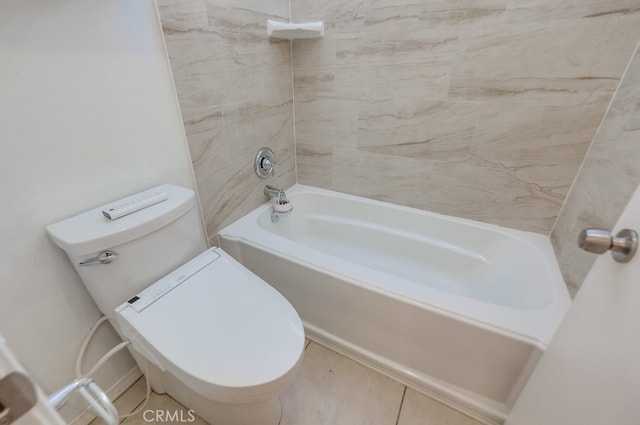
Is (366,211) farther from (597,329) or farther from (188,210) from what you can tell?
(597,329)

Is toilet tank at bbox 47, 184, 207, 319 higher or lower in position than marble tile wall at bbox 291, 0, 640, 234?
lower

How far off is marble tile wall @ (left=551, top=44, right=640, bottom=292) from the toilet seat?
1032mm

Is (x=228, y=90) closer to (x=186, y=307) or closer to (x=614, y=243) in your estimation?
(x=186, y=307)

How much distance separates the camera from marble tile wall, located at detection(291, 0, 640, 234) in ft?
3.42

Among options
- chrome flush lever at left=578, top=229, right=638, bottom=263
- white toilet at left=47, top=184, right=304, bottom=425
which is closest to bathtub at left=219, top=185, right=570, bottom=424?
white toilet at left=47, top=184, right=304, bottom=425

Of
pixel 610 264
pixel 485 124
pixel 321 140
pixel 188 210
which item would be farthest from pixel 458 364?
pixel 321 140

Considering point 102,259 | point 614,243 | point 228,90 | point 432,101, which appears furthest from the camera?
point 432,101

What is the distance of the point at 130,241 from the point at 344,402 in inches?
38.3

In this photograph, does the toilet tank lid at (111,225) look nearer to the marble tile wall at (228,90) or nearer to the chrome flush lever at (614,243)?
the marble tile wall at (228,90)

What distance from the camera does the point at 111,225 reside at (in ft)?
2.65

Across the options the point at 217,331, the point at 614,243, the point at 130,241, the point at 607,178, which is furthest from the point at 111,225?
the point at 607,178

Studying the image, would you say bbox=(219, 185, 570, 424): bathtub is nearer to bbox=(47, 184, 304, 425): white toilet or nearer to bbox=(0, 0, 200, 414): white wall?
bbox=(47, 184, 304, 425): white toilet

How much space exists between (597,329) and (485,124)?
3.30 feet

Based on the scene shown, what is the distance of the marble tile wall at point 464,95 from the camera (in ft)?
3.42
